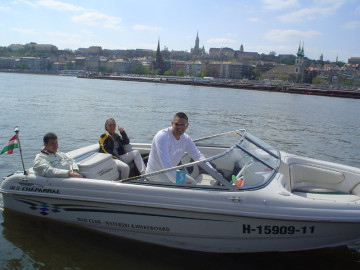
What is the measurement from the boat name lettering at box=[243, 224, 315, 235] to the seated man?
2440mm

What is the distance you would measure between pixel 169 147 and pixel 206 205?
3.21 feet

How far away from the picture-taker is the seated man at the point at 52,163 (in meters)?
4.68

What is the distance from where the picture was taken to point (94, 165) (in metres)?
4.93

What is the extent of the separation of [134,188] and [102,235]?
1110mm

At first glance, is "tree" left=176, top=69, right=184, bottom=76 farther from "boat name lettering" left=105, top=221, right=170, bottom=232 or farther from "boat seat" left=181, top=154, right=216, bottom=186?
"boat name lettering" left=105, top=221, right=170, bottom=232

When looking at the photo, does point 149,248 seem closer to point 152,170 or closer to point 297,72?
point 152,170

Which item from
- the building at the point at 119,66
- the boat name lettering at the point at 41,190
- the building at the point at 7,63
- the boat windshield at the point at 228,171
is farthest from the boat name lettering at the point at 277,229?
the building at the point at 7,63

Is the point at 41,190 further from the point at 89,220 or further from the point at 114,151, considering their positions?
the point at 114,151

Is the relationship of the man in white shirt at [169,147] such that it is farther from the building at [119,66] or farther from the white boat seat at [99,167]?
the building at [119,66]

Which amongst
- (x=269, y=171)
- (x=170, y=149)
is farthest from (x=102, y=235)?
(x=269, y=171)

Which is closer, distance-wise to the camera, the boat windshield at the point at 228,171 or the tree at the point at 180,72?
the boat windshield at the point at 228,171

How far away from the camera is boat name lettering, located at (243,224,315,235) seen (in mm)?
4059

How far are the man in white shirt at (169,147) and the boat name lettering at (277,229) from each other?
97cm

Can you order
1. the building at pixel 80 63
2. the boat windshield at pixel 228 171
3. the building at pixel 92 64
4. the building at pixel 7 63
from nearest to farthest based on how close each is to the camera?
the boat windshield at pixel 228 171 < the building at pixel 7 63 < the building at pixel 92 64 < the building at pixel 80 63
